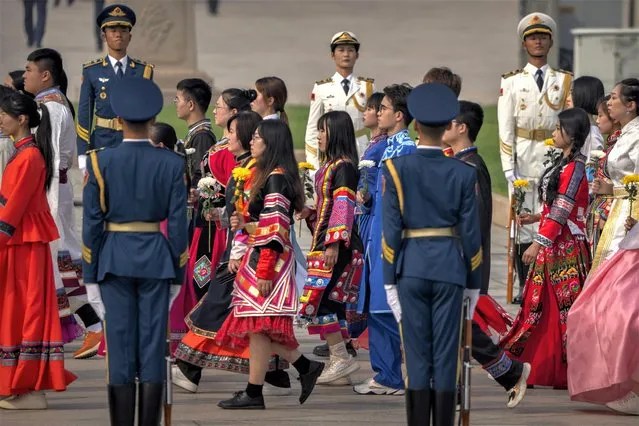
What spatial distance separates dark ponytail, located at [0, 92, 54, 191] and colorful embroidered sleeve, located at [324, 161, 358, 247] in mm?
1560

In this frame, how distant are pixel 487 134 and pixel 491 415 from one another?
1447 cm

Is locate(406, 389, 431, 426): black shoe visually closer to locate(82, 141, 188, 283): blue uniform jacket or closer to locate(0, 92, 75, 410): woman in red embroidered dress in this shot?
locate(82, 141, 188, 283): blue uniform jacket

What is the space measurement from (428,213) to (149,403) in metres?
1.51

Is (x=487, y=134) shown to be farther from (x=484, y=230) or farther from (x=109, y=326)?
(x=109, y=326)

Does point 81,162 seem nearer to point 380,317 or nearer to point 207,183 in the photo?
point 207,183

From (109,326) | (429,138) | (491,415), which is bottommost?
(491,415)

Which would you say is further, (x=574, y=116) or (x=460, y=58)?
(x=460, y=58)

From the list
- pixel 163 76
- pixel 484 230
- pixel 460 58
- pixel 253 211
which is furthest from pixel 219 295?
pixel 460 58

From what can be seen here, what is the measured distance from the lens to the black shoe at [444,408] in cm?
802

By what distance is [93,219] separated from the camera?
8039mm

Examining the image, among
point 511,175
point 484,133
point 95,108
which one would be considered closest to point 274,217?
point 95,108

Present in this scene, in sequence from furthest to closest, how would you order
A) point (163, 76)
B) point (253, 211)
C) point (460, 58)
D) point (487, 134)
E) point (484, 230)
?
point (460, 58) → point (163, 76) → point (487, 134) → point (484, 230) → point (253, 211)

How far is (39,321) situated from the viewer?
366 inches

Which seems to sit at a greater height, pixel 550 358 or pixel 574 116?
pixel 574 116
